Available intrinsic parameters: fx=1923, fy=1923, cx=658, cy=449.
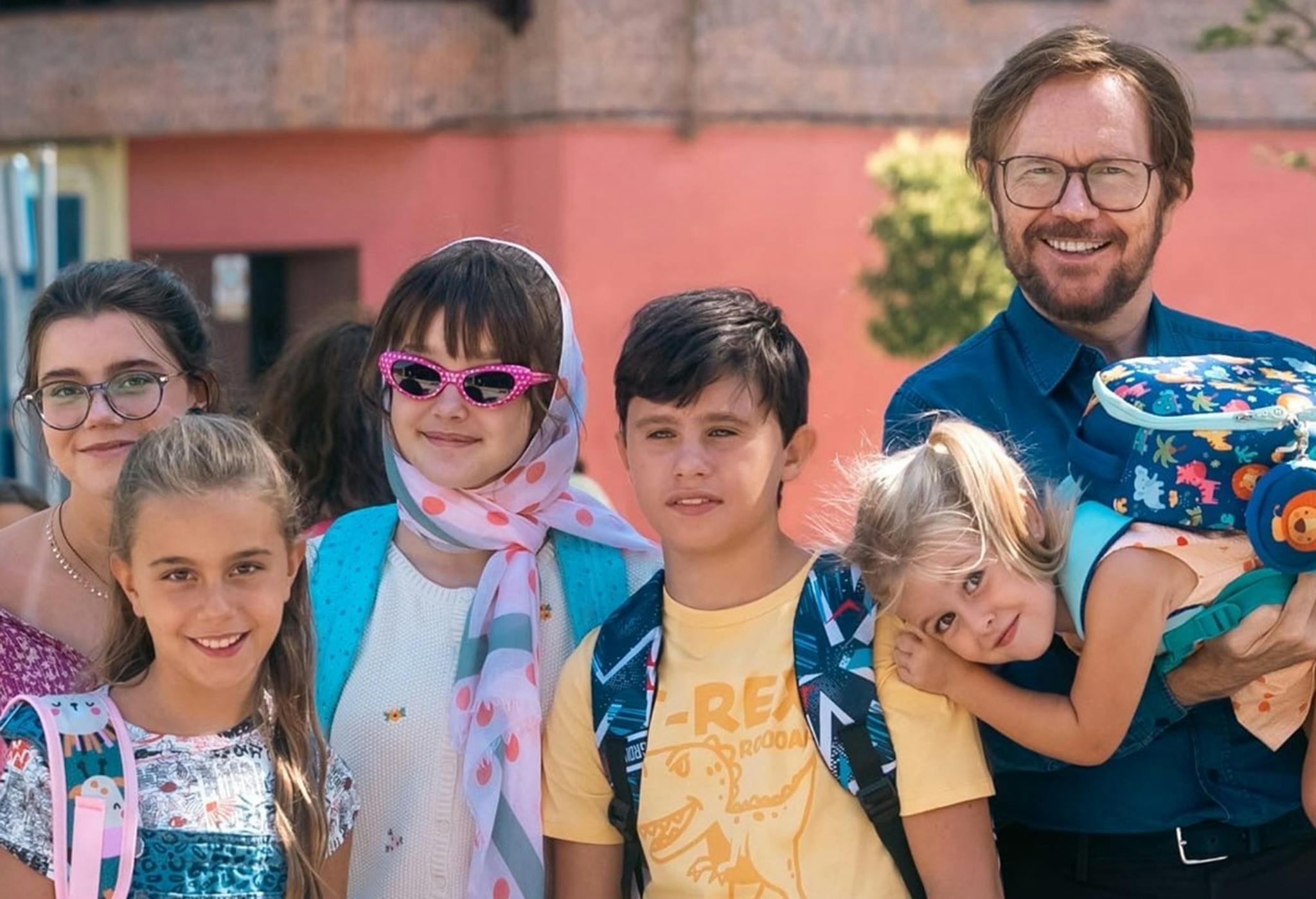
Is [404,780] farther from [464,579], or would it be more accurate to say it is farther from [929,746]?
[929,746]

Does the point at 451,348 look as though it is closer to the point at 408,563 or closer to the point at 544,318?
the point at 544,318

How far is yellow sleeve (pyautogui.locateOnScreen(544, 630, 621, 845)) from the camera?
125 inches

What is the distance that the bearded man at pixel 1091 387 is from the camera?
3.09 meters

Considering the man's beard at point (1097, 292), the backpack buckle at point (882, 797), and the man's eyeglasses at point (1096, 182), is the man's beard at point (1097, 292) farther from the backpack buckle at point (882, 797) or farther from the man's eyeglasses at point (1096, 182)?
the backpack buckle at point (882, 797)

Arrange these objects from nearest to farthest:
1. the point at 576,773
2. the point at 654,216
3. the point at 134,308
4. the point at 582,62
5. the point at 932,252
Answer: the point at 576,773 → the point at 134,308 → the point at 932,252 → the point at 582,62 → the point at 654,216

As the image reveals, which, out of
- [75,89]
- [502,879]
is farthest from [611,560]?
[75,89]

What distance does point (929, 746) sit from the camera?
298 centimetres

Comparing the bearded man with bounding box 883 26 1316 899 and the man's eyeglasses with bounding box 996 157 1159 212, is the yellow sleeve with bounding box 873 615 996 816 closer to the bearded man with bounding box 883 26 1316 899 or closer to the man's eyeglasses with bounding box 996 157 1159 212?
the bearded man with bounding box 883 26 1316 899

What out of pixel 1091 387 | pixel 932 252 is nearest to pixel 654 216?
pixel 932 252

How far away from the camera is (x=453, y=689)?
10.9ft

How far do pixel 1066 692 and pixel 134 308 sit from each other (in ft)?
5.89

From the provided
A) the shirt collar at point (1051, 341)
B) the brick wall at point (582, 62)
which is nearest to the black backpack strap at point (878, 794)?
the shirt collar at point (1051, 341)

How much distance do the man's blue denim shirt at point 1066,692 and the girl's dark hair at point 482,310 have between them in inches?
25.0

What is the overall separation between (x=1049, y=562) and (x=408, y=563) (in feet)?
3.83
